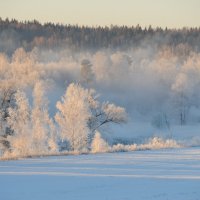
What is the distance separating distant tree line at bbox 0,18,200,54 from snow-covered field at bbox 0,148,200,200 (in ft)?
483

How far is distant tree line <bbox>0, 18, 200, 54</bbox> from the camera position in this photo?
175 metres

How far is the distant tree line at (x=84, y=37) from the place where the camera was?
6905 inches

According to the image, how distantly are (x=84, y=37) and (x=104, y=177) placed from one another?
172422 mm

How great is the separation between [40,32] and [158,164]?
168m

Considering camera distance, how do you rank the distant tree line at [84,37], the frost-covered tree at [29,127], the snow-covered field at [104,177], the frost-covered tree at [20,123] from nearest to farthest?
the snow-covered field at [104,177]
the frost-covered tree at [20,123]
the frost-covered tree at [29,127]
the distant tree line at [84,37]

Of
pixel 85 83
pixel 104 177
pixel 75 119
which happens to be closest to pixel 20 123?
pixel 75 119

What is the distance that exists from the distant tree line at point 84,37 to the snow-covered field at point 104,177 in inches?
5798

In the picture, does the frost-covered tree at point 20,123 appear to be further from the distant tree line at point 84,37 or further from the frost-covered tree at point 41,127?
the distant tree line at point 84,37

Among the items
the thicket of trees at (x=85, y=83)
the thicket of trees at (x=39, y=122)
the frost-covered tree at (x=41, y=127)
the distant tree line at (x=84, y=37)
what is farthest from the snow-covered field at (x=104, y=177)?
the distant tree line at (x=84, y=37)

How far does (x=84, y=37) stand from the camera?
18925cm

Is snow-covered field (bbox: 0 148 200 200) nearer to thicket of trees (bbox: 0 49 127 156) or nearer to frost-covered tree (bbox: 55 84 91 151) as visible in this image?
thicket of trees (bbox: 0 49 127 156)

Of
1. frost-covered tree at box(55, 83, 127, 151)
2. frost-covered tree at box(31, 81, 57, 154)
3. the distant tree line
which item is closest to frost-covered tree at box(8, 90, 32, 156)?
frost-covered tree at box(31, 81, 57, 154)

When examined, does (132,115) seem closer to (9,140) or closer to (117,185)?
(9,140)

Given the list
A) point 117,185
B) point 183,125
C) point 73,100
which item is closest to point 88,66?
point 183,125
